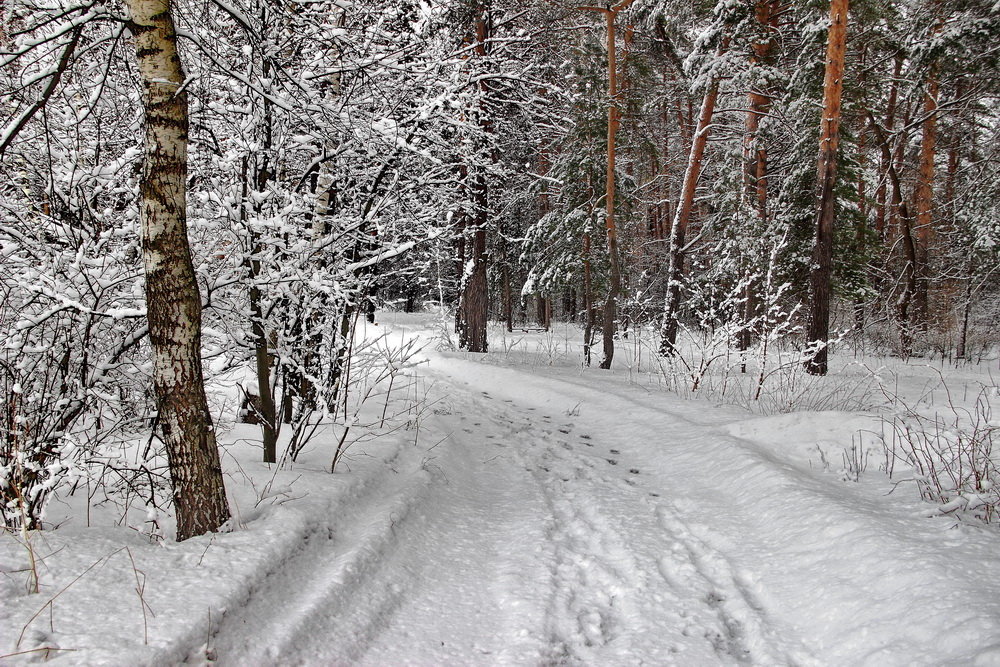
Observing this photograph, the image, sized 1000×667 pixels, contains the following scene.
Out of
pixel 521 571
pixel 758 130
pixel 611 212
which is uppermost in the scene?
pixel 758 130

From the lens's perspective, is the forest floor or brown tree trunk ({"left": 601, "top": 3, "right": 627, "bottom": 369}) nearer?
the forest floor

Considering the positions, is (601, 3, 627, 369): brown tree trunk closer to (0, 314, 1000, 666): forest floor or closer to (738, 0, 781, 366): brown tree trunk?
(738, 0, 781, 366): brown tree trunk

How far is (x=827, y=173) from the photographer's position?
8.95 metres

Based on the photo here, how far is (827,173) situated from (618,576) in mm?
8822

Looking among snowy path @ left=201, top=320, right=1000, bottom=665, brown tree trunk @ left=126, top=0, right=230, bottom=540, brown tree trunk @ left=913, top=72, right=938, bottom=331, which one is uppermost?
brown tree trunk @ left=913, top=72, right=938, bottom=331

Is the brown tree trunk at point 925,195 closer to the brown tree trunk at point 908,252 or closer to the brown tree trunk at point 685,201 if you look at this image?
the brown tree trunk at point 908,252

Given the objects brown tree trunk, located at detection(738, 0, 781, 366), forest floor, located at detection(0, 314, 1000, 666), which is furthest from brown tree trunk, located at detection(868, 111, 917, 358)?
forest floor, located at detection(0, 314, 1000, 666)

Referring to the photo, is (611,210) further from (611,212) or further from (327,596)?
(327,596)

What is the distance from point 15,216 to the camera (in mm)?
3125

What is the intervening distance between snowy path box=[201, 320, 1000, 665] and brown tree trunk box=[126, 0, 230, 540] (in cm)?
69

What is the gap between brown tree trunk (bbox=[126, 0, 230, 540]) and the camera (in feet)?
8.14

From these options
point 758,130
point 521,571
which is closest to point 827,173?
point 758,130

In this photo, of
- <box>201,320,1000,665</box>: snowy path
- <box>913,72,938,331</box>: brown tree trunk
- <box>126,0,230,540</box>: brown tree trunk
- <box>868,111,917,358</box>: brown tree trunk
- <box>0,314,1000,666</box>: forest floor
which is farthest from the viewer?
<box>913,72,938,331</box>: brown tree trunk

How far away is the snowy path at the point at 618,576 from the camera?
7.38 ft
